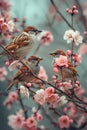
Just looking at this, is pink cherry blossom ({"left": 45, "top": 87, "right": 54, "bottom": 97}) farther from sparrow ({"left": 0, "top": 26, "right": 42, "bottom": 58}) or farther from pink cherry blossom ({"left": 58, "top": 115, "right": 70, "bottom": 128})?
pink cherry blossom ({"left": 58, "top": 115, "right": 70, "bottom": 128})

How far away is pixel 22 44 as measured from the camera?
3.32 metres

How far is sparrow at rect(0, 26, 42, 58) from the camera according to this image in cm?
314

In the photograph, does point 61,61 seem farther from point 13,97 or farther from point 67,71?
point 13,97

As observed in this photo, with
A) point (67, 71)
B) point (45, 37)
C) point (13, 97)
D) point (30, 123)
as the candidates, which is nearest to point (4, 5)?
point (45, 37)

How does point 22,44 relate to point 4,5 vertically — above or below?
below

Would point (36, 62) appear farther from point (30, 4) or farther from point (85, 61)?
point (30, 4)

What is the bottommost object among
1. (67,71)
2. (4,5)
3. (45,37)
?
(67,71)

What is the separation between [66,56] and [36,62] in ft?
0.95

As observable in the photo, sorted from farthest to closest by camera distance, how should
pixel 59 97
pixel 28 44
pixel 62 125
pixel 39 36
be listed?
pixel 39 36, pixel 62 125, pixel 28 44, pixel 59 97

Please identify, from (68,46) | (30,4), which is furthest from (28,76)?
(30,4)

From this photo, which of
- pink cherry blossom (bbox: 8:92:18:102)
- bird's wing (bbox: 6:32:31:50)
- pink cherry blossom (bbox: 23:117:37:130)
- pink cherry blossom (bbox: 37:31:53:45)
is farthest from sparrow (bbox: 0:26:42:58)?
pink cherry blossom (bbox: 8:92:18:102)

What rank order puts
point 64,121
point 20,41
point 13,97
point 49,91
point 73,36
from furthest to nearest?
1. point 13,97
2. point 64,121
3. point 20,41
4. point 73,36
5. point 49,91

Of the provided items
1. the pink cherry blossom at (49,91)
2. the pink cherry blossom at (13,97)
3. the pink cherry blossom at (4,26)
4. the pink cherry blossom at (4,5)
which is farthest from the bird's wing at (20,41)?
the pink cherry blossom at (4,5)

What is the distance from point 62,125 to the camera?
3783mm
